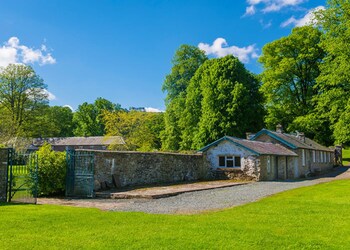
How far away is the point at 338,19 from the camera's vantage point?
112 feet

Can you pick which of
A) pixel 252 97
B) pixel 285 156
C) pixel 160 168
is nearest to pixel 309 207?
pixel 160 168

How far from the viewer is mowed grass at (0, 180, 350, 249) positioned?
25.4 feet

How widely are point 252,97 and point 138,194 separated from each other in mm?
30991

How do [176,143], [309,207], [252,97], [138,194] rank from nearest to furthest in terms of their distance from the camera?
[309,207], [138,194], [252,97], [176,143]

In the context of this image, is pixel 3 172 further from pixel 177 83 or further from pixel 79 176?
pixel 177 83

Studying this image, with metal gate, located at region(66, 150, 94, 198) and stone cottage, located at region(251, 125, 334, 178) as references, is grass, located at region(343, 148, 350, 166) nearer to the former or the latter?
stone cottage, located at region(251, 125, 334, 178)

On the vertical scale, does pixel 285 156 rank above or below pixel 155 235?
above

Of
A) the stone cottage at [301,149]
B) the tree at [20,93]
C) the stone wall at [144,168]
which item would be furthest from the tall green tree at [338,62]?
the tree at [20,93]

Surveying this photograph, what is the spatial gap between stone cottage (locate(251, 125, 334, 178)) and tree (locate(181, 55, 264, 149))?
18.2 ft

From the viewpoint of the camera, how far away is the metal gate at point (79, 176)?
1792 centimetres

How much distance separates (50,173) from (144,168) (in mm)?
7587

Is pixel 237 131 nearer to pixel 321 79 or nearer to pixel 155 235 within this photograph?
pixel 321 79

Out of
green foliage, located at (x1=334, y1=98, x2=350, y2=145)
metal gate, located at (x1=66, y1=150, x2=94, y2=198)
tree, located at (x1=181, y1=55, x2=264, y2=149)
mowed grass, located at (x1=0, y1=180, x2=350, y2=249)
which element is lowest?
mowed grass, located at (x1=0, y1=180, x2=350, y2=249)

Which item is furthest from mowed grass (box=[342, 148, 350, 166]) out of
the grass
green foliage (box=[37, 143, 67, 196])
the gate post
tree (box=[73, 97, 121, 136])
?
tree (box=[73, 97, 121, 136])
